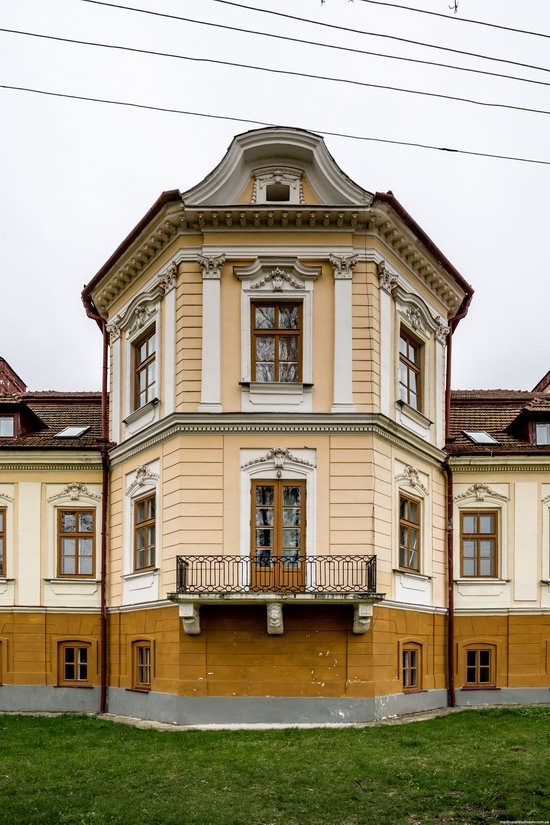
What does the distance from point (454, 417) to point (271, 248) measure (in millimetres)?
7698

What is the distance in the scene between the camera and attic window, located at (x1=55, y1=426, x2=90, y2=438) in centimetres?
2142

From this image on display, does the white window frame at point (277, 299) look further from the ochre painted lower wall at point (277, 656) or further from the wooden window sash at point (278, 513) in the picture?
→ the ochre painted lower wall at point (277, 656)

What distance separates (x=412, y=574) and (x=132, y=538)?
18.6ft

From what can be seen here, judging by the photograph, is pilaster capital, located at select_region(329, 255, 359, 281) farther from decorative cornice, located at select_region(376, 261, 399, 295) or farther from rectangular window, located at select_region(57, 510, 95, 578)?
rectangular window, located at select_region(57, 510, 95, 578)

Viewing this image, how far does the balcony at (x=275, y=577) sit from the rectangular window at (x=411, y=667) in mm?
2238

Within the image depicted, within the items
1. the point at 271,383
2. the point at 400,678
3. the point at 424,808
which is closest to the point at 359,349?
the point at 271,383

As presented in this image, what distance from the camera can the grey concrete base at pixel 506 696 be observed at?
19.4 m

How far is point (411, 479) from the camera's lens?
18422 millimetres

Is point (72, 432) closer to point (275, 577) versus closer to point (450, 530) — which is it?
point (275, 577)

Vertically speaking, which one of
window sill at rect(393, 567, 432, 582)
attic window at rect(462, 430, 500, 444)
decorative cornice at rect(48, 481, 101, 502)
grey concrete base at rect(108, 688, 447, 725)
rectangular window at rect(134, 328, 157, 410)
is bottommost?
grey concrete base at rect(108, 688, 447, 725)

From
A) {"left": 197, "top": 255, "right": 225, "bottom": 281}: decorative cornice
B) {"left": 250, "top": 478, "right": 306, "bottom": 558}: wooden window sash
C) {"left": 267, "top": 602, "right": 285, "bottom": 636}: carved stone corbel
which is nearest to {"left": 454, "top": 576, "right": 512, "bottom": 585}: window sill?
{"left": 250, "top": 478, "right": 306, "bottom": 558}: wooden window sash

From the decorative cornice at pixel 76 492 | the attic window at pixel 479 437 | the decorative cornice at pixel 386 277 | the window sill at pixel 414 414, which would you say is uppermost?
the decorative cornice at pixel 386 277

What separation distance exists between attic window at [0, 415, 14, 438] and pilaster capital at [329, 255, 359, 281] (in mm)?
8876

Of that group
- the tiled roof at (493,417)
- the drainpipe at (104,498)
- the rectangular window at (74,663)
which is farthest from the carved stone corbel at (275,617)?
the tiled roof at (493,417)
